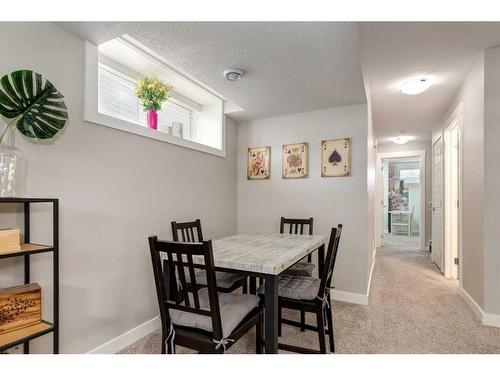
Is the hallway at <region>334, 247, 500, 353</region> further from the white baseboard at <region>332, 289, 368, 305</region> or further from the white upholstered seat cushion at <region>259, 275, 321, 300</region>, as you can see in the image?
the white upholstered seat cushion at <region>259, 275, 321, 300</region>

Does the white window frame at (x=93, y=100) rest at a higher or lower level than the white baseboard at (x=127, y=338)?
higher

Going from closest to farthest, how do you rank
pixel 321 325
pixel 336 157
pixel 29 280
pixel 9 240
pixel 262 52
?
1. pixel 9 240
2. pixel 29 280
3. pixel 321 325
4. pixel 262 52
5. pixel 336 157

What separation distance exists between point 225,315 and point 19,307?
3.14 ft

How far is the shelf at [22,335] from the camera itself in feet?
3.78

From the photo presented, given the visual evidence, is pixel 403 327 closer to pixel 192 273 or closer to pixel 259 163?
pixel 192 273

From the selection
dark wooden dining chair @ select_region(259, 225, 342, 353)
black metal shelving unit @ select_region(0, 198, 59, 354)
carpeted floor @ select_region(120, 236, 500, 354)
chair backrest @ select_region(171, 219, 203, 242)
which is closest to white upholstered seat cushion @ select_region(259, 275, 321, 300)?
dark wooden dining chair @ select_region(259, 225, 342, 353)

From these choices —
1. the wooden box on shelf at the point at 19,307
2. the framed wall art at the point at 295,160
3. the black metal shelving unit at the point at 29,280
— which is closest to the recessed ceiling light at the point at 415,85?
the framed wall art at the point at 295,160

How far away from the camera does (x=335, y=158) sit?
3027 mm

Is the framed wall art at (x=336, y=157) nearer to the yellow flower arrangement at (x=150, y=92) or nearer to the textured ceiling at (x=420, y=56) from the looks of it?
the textured ceiling at (x=420, y=56)

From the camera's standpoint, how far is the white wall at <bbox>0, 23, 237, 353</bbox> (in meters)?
1.50

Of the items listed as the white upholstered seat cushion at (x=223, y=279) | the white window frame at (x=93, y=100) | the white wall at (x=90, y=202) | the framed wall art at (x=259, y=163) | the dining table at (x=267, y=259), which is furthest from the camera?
the framed wall art at (x=259, y=163)

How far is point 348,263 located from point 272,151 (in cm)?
158

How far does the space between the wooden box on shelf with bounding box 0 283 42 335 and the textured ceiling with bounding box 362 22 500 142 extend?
2.65 m

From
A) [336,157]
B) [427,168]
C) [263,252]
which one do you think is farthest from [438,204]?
[263,252]
